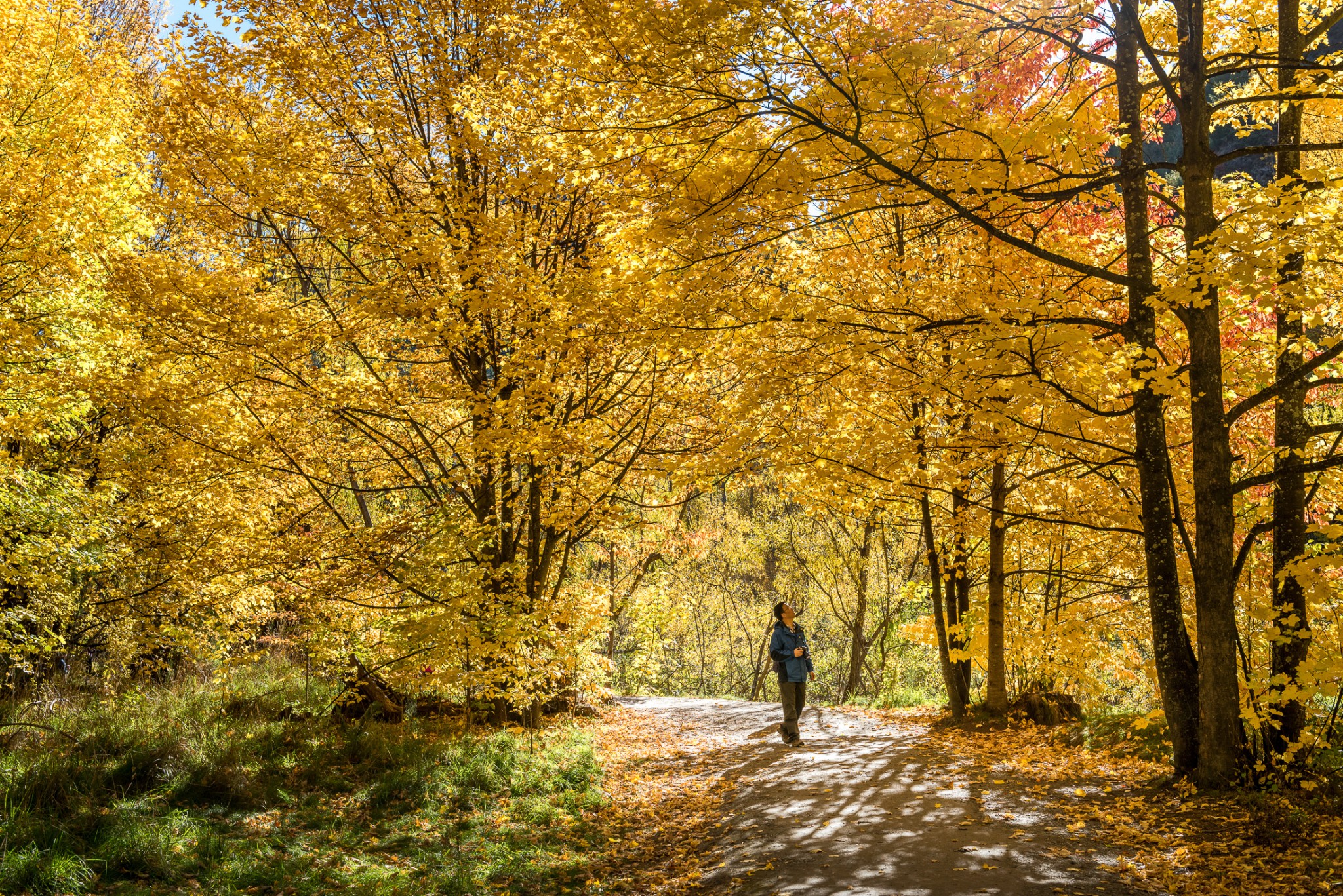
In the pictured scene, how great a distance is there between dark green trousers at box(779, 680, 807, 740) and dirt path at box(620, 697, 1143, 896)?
23 cm

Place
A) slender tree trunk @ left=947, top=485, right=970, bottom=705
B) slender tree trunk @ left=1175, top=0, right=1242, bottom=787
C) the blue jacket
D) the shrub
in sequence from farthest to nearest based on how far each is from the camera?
1. slender tree trunk @ left=947, top=485, right=970, bottom=705
2. the blue jacket
3. slender tree trunk @ left=1175, top=0, right=1242, bottom=787
4. the shrub

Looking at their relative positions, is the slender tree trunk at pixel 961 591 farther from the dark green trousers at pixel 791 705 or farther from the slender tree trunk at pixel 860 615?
the slender tree trunk at pixel 860 615

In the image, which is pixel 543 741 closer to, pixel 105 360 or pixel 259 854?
pixel 259 854

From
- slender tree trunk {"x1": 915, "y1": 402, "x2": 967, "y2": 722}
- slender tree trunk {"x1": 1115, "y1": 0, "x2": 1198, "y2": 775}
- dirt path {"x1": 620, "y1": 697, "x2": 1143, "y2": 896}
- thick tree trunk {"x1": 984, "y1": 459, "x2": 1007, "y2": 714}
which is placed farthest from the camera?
slender tree trunk {"x1": 915, "y1": 402, "x2": 967, "y2": 722}

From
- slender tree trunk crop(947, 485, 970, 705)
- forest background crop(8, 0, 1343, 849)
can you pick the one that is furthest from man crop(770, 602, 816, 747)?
slender tree trunk crop(947, 485, 970, 705)

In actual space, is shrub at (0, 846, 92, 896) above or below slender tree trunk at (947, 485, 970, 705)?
below

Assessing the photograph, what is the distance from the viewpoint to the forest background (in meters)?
5.07

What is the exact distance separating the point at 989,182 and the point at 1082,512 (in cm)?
423

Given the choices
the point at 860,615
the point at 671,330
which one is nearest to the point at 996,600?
the point at 671,330

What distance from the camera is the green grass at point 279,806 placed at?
17.2 feet

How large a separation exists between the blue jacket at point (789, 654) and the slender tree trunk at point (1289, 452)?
449 centimetres

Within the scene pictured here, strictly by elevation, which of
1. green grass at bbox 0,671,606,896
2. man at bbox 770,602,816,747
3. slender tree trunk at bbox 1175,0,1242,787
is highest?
slender tree trunk at bbox 1175,0,1242,787

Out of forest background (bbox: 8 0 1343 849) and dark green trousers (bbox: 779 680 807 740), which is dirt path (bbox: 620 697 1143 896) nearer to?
dark green trousers (bbox: 779 680 807 740)

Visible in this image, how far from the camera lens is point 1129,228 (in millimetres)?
5613
